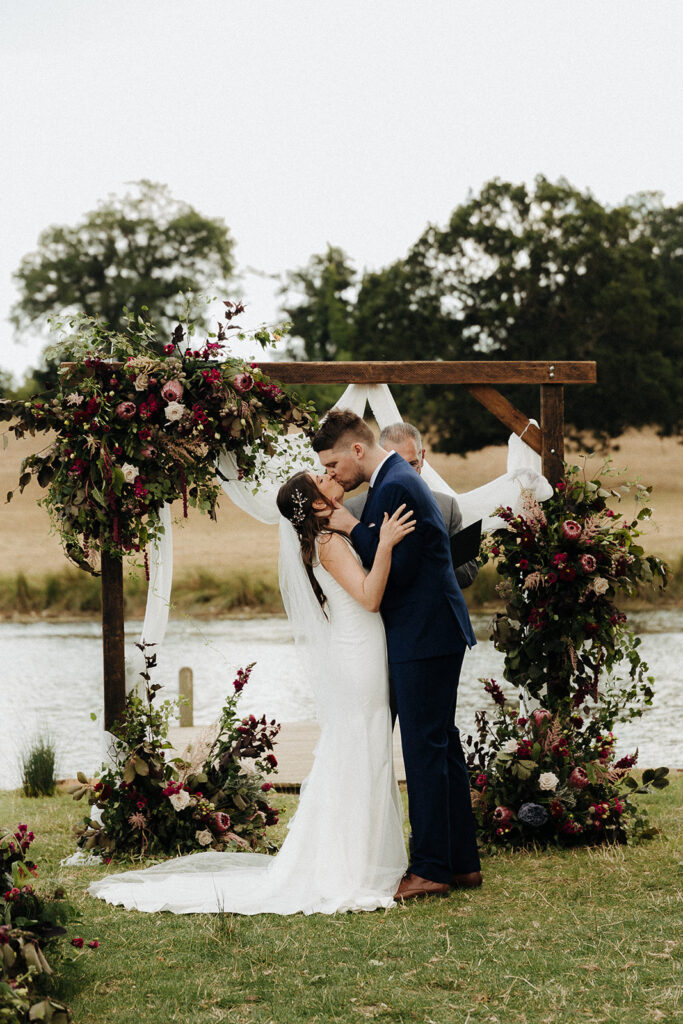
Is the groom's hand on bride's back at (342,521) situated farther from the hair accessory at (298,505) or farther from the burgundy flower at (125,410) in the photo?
the burgundy flower at (125,410)

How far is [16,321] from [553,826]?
28.2 metres

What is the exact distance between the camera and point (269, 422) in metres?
5.50

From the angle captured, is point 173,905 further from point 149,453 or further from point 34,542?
point 34,542

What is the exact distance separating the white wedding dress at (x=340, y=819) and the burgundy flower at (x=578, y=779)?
1.20 meters

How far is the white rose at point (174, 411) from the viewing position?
5141mm

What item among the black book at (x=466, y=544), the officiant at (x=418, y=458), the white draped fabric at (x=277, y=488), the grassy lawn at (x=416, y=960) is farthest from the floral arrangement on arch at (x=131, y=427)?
the grassy lawn at (x=416, y=960)

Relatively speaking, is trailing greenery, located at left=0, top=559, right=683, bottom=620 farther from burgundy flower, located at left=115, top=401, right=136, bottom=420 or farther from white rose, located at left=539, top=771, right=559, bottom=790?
burgundy flower, located at left=115, top=401, right=136, bottom=420

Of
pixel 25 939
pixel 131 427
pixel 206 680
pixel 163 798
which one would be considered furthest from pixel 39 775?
pixel 206 680

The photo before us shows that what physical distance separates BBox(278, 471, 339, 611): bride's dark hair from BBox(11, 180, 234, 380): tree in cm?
2656

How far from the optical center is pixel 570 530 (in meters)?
5.44

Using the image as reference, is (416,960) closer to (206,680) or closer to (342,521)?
(342,521)

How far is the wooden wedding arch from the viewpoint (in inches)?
217

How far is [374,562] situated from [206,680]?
44.6 ft

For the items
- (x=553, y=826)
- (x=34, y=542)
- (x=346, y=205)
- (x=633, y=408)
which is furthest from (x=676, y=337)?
(x=553, y=826)
